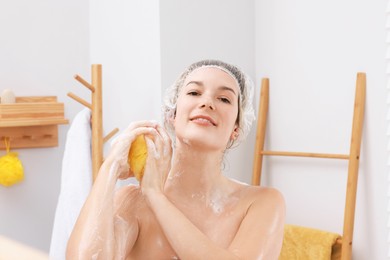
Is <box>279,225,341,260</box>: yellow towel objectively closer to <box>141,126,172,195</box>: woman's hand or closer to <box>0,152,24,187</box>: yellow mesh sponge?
<box>141,126,172,195</box>: woman's hand

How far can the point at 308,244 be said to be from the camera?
210cm

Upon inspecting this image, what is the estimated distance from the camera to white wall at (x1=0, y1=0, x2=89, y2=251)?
2.46 metres

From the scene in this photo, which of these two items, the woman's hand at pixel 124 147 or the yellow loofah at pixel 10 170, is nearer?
the woman's hand at pixel 124 147

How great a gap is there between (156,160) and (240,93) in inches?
12.9

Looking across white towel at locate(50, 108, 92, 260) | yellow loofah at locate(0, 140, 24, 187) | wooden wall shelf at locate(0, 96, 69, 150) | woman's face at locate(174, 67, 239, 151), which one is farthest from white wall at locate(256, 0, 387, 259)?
yellow loofah at locate(0, 140, 24, 187)

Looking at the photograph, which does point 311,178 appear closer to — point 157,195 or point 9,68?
point 157,195

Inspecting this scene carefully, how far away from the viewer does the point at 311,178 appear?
7.29 ft

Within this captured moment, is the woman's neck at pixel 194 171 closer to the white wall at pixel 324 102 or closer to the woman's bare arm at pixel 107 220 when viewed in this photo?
the woman's bare arm at pixel 107 220

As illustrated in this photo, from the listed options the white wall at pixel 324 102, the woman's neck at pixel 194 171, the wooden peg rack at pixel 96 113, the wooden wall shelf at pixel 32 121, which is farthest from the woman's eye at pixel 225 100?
the wooden wall shelf at pixel 32 121

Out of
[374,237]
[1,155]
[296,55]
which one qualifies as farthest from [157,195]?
[1,155]

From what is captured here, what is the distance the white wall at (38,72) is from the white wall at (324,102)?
2.53 feet

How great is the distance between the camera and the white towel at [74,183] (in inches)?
89.0

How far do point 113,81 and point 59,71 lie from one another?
24 cm

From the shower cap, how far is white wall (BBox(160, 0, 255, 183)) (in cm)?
53
